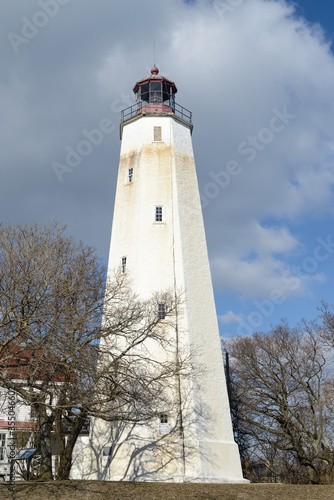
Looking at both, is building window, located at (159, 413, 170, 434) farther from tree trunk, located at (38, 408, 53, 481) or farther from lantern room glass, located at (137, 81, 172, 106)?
lantern room glass, located at (137, 81, 172, 106)

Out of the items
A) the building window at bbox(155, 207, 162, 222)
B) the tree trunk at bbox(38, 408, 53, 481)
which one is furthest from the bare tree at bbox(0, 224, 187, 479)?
the building window at bbox(155, 207, 162, 222)

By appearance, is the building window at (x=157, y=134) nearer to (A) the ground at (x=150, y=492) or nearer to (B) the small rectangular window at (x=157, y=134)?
(B) the small rectangular window at (x=157, y=134)

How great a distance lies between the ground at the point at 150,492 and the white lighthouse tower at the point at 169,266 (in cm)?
303

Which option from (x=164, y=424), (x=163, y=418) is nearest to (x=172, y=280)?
(x=163, y=418)

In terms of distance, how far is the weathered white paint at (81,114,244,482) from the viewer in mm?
23859

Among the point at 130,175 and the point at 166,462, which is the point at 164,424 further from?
the point at 130,175

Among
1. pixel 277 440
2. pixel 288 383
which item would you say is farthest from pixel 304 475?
pixel 288 383

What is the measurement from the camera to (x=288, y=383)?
120 feet

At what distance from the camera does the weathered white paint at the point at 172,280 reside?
23859 millimetres

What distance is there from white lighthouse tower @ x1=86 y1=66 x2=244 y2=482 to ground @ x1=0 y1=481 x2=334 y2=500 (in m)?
3.03

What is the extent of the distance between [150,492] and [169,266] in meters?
11.8

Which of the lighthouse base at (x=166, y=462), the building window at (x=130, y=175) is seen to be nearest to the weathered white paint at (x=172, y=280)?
the lighthouse base at (x=166, y=462)

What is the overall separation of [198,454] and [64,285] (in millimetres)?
10412

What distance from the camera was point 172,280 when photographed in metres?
27.1
